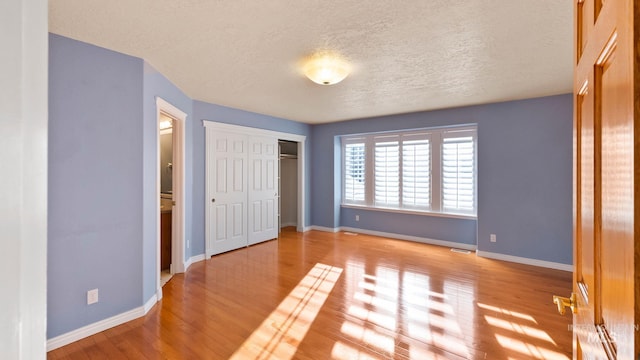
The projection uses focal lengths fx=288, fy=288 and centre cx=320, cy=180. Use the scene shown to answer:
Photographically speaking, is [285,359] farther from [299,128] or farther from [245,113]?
[299,128]

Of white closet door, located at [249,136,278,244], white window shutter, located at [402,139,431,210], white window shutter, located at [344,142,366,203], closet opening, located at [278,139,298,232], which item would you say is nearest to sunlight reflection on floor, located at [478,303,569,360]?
white window shutter, located at [402,139,431,210]

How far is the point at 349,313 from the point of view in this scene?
2.77m

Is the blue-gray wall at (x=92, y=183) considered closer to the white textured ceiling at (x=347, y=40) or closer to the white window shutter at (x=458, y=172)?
the white textured ceiling at (x=347, y=40)

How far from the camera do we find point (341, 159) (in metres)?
6.49

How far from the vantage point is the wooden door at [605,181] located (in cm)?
49

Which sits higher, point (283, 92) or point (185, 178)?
point (283, 92)

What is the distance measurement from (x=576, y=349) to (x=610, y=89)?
3.16 ft

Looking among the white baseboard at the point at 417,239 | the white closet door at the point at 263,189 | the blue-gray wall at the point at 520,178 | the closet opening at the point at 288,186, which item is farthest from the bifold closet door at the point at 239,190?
the blue-gray wall at the point at 520,178

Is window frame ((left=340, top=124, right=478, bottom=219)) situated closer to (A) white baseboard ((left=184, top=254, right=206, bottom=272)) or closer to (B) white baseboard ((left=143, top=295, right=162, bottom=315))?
(A) white baseboard ((left=184, top=254, right=206, bottom=272))

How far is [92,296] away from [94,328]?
270 mm

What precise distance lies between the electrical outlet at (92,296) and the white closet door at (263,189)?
2.81 metres

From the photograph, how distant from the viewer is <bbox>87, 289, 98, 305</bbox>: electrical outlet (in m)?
2.39

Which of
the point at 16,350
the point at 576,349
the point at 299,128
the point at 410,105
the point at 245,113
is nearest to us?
the point at 16,350

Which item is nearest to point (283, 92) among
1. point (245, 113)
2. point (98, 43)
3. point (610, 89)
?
point (245, 113)
